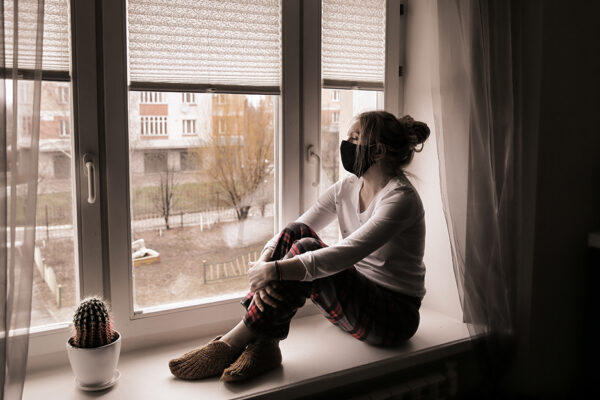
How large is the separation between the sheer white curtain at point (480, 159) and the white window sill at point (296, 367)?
0.14 metres

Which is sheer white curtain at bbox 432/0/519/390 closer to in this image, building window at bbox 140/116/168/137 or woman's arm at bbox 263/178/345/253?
woman's arm at bbox 263/178/345/253

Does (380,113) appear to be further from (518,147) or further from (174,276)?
(174,276)

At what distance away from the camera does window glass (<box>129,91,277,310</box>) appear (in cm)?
154

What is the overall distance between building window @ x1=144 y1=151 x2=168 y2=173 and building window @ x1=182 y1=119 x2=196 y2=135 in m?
0.10

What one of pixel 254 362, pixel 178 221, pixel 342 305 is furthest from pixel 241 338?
pixel 178 221

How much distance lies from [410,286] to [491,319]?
347mm

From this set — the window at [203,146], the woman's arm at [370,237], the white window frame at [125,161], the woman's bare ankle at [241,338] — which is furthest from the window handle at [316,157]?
the woman's bare ankle at [241,338]

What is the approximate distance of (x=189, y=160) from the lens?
5.26ft

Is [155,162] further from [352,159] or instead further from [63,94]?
[352,159]

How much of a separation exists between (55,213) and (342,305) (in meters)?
0.88

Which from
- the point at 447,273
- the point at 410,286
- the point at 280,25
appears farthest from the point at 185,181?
the point at 447,273

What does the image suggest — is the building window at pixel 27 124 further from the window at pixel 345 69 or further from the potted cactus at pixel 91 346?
the window at pixel 345 69

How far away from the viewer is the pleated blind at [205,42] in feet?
4.80

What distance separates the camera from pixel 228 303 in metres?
1.70
